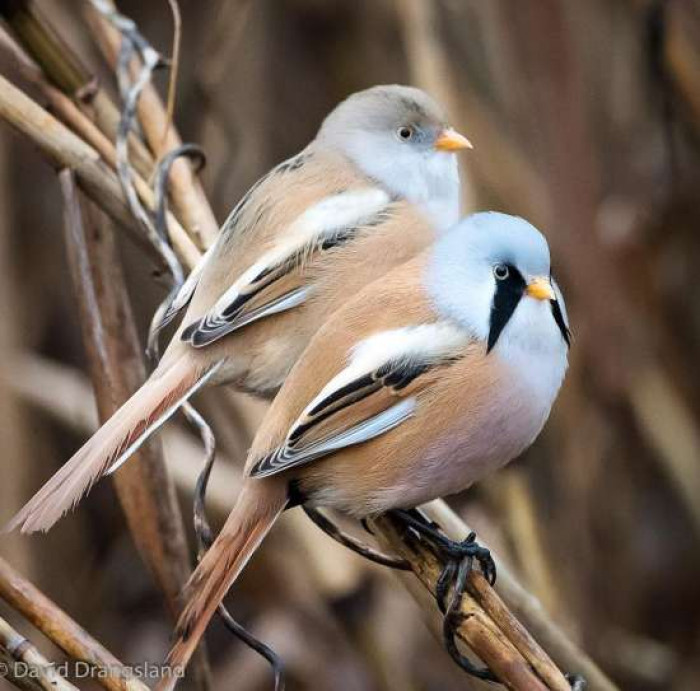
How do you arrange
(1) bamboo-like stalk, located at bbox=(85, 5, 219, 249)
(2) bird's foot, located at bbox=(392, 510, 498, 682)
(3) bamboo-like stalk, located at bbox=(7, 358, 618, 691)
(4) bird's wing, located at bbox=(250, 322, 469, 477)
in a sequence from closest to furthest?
(2) bird's foot, located at bbox=(392, 510, 498, 682) → (4) bird's wing, located at bbox=(250, 322, 469, 477) → (3) bamboo-like stalk, located at bbox=(7, 358, 618, 691) → (1) bamboo-like stalk, located at bbox=(85, 5, 219, 249)

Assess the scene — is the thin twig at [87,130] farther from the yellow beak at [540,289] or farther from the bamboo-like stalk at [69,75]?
the yellow beak at [540,289]

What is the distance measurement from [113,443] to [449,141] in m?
1.15

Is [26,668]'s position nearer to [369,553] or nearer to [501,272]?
[369,553]

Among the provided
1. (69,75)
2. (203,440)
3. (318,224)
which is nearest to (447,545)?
(203,440)

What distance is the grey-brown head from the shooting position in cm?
265

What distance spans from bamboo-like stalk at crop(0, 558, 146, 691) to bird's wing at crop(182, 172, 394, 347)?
2.21 feet

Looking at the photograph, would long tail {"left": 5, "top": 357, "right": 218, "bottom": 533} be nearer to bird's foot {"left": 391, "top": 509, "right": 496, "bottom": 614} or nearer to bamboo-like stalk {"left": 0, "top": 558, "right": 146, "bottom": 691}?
bamboo-like stalk {"left": 0, "top": 558, "right": 146, "bottom": 691}

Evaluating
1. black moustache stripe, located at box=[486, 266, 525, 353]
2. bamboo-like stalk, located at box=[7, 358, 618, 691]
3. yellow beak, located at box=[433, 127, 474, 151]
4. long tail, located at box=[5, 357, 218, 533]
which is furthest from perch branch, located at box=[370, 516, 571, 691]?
yellow beak, located at box=[433, 127, 474, 151]

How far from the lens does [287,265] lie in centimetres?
235

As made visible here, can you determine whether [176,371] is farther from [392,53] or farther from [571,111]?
[392,53]

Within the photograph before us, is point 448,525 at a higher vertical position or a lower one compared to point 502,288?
lower

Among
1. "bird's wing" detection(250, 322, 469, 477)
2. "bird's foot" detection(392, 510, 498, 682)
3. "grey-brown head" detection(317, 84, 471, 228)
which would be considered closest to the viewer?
"bird's foot" detection(392, 510, 498, 682)

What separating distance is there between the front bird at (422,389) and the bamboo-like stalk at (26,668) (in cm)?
40

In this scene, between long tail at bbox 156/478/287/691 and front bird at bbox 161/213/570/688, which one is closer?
long tail at bbox 156/478/287/691
